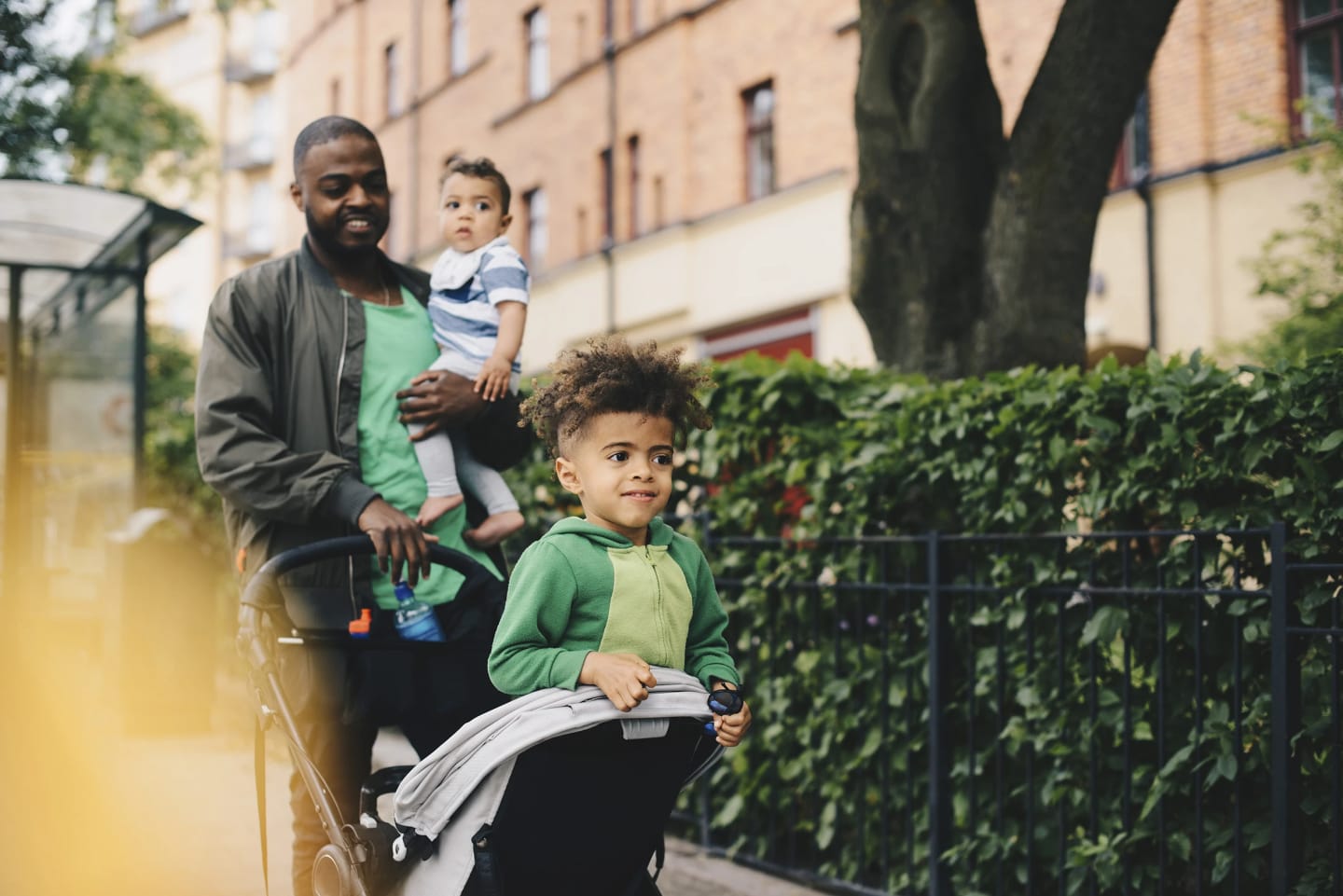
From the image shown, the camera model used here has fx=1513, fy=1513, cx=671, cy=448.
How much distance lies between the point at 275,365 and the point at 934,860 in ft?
10.8

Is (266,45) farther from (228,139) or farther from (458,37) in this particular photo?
(458,37)

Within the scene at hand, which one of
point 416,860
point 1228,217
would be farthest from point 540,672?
point 1228,217

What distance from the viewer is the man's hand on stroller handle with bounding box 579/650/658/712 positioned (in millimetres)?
2455

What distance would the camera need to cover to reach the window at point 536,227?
28.1 m

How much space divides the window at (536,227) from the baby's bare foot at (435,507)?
981 inches

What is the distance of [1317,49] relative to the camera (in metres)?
15.9

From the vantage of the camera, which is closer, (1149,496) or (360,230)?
(360,230)

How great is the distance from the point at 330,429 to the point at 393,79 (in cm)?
3342

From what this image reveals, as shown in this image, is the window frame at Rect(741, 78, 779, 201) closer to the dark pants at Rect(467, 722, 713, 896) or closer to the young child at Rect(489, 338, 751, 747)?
the young child at Rect(489, 338, 751, 747)

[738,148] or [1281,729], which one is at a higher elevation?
[738,148]

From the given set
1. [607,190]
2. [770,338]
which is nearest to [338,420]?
[770,338]

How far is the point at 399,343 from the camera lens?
339 centimetres

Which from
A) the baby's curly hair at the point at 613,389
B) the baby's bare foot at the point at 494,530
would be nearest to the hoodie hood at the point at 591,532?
the baby's curly hair at the point at 613,389

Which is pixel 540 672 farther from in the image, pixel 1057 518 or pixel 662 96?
pixel 662 96
